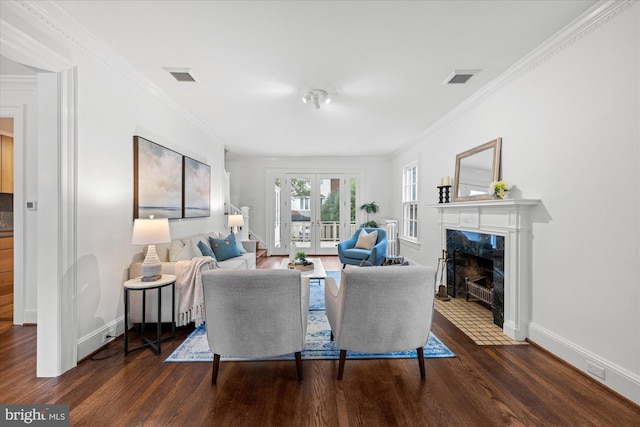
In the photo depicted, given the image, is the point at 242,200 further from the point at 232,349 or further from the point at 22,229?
the point at 232,349

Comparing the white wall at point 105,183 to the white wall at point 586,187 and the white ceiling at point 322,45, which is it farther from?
the white wall at point 586,187

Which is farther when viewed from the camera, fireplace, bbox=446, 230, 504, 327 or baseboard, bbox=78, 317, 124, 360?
fireplace, bbox=446, 230, 504, 327

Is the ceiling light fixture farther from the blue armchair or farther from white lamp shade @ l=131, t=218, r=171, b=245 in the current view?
the blue armchair

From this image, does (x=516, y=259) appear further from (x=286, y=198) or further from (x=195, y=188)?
(x=286, y=198)

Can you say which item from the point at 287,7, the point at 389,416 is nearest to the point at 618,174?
the point at 389,416

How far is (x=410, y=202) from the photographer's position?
597 cm

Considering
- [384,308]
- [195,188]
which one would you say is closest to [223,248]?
[195,188]

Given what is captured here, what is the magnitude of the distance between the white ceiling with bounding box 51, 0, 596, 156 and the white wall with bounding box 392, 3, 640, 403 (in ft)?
1.15

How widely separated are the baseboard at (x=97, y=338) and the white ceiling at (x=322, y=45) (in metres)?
2.41

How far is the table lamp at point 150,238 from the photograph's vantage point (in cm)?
244

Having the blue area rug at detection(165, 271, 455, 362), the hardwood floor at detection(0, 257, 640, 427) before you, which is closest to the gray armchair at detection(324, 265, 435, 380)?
the hardwood floor at detection(0, 257, 640, 427)

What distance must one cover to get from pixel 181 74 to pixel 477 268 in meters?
4.12

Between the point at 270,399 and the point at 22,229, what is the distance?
3.14m

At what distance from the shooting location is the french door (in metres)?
7.36
